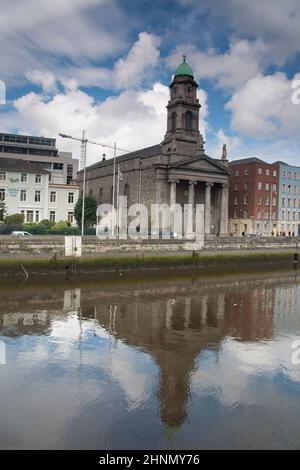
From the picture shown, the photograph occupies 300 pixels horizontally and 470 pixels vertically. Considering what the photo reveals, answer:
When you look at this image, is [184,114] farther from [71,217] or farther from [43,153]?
[43,153]

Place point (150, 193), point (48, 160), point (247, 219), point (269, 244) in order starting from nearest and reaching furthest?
point (269, 244) → point (150, 193) → point (247, 219) → point (48, 160)

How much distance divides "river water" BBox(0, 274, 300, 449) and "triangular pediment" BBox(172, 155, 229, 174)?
35840mm

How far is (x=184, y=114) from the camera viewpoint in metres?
60.8

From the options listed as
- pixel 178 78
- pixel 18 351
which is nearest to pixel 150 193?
pixel 178 78

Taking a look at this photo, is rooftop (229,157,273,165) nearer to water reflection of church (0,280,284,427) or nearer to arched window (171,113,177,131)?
arched window (171,113,177,131)

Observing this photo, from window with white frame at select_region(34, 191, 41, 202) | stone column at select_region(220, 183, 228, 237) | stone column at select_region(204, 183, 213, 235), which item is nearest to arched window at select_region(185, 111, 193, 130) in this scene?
stone column at select_region(204, 183, 213, 235)

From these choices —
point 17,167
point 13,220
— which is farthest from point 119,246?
point 17,167

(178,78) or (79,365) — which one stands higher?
(178,78)

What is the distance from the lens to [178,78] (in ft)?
199

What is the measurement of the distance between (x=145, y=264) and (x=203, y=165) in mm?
26210

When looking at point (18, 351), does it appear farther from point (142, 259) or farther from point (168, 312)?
point (142, 259)

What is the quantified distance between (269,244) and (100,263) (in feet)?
73.1

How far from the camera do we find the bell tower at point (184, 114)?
6006 cm

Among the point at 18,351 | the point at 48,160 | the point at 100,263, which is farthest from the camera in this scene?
the point at 48,160
